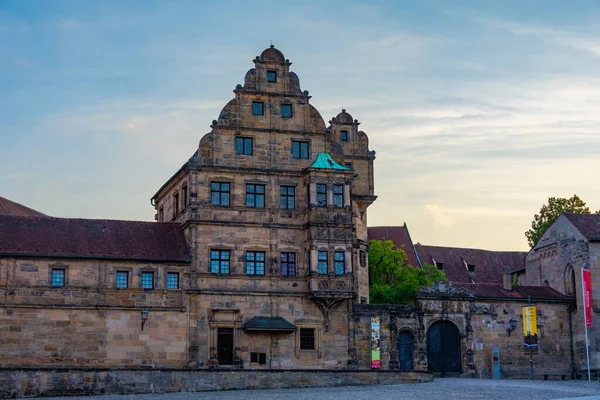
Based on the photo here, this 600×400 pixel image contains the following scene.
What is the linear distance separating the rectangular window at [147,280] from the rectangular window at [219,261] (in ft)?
10.3

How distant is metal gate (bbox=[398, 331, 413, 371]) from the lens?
55.9 m

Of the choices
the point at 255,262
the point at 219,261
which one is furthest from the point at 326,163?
the point at 219,261

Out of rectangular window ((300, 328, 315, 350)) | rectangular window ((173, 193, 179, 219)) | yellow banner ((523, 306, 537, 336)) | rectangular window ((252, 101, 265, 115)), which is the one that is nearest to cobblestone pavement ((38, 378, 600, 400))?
rectangular window ((300, 328, 315, 350))

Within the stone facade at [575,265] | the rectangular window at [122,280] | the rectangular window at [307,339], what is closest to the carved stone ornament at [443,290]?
the rectangular window at [307,339]

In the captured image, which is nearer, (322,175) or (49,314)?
(49,314)

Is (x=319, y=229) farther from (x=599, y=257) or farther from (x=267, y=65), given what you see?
(x=599, y=257)

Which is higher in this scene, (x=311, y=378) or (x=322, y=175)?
(x=322, y=175)

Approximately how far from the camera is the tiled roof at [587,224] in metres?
60.0

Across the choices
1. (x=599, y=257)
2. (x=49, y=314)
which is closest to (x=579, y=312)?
(x=599, y=257)

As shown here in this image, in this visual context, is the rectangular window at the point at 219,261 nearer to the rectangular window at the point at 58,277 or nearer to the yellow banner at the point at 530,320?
the rectangular window at the point at 58,277

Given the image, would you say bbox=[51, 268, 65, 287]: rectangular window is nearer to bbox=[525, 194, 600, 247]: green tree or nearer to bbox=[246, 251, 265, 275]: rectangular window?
bbox=[246, 251, 265, 275]: rectangular window

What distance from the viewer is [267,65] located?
183 feet

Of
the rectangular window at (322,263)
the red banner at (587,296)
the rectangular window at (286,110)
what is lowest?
the red banner at (587,296)

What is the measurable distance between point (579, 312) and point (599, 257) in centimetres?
341
